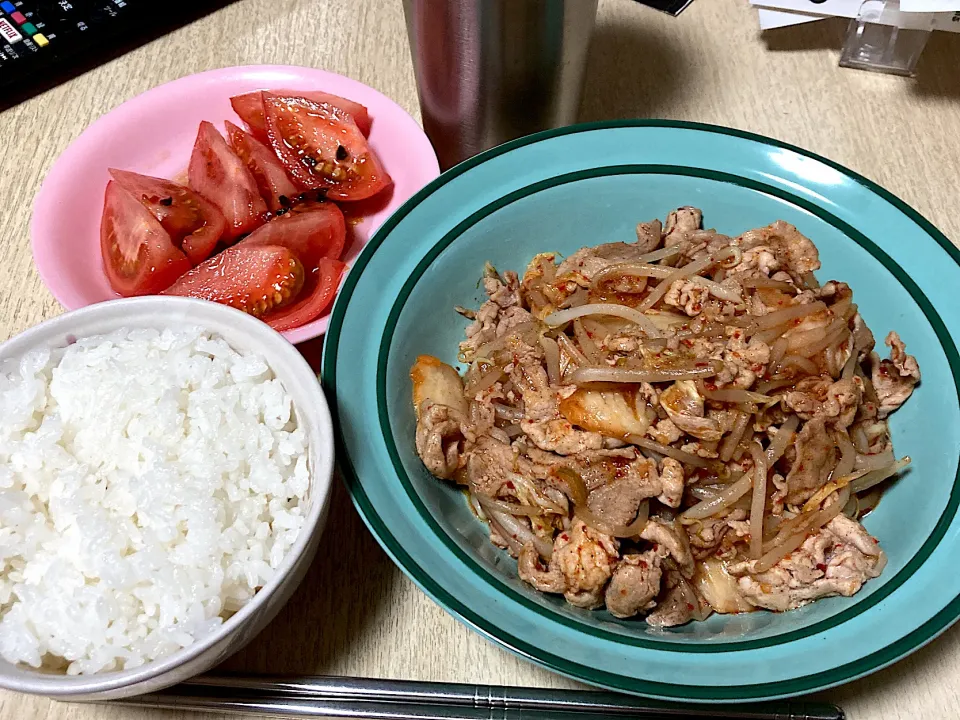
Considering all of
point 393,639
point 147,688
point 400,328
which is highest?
point 400,328

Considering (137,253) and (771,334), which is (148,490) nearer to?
(137,253)

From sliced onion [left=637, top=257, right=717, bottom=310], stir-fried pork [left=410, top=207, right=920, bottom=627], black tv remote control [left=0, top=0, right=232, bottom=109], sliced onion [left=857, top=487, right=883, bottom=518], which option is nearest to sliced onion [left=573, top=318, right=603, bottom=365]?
stir-fried pork [left=410, top=207, right=920, bottom=627]

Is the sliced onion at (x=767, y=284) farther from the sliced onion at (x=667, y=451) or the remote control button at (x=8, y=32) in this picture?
the remote control button at (x=8, y=32)

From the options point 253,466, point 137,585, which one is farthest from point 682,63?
point 137,585

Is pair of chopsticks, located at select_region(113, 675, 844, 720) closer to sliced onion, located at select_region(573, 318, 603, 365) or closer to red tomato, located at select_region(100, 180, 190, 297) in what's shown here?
sliced onion, located at select_region(573, 318, 603, 365)

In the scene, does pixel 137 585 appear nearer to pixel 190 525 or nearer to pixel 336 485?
pixel 190 525

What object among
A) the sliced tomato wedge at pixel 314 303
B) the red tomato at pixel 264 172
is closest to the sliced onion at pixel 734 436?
the sliced tomato wedge at pixel 314 303
